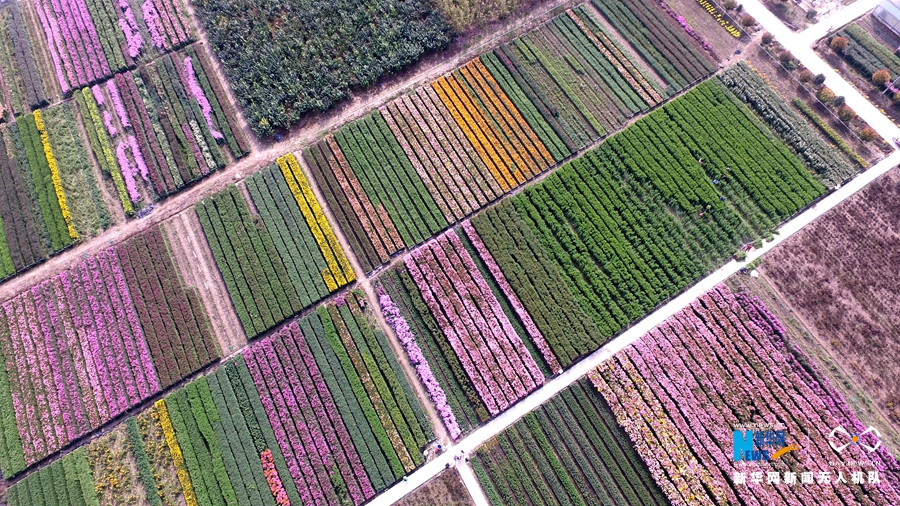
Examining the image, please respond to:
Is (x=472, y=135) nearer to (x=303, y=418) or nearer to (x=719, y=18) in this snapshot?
(x=303, y=418)

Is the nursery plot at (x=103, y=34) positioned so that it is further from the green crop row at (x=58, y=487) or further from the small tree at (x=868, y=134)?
the small tree at (x=868, y=134)

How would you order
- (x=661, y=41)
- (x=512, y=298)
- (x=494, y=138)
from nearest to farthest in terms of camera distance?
(x=512, y=298) → (x=494, y=138) → (x=661, y=41)

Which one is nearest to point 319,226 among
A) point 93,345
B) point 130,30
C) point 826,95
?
point 93,345

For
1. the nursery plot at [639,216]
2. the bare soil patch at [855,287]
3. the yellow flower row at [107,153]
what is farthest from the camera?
the yellow flower row at [107,153]

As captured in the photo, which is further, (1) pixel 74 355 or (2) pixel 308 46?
(2) pixel 308 46

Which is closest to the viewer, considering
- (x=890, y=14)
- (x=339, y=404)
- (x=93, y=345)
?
(x=339, y=404)

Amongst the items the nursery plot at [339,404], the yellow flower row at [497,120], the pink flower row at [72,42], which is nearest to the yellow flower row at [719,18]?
the yellow flower row at [497,120]
